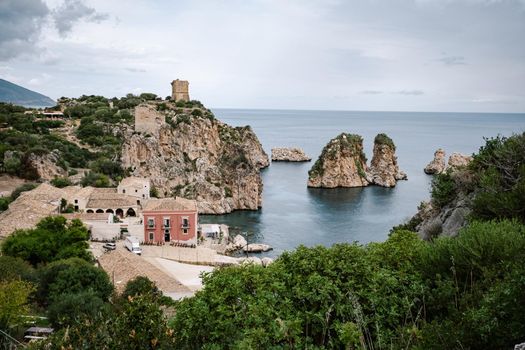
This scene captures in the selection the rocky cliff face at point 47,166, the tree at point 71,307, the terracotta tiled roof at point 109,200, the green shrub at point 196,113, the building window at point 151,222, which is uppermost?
the green shrub at point 196,113

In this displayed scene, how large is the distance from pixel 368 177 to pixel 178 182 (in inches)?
1300

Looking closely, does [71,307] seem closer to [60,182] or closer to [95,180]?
[60,182]

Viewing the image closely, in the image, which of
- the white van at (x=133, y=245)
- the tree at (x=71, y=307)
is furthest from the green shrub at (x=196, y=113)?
the tree at (x=71, y=307)

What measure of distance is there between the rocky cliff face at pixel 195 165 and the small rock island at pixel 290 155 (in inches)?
1323

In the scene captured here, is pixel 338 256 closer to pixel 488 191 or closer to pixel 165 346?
pixel 165 346

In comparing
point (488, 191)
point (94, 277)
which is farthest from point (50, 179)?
point (488, 191)

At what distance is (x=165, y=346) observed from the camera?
6.61 m

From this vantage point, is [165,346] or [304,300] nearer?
[165,346]

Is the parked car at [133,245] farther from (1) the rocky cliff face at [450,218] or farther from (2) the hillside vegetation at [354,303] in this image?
(2) the hillside vegetation at [354,303]

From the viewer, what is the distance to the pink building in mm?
34188

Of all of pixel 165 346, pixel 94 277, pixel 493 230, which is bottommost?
pixel 94 277

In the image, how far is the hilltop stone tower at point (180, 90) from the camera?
85.2 m

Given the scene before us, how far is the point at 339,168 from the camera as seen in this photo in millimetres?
70188

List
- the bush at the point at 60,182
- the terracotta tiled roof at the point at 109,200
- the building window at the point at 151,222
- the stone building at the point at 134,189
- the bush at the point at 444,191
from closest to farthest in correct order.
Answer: the bush at the point at 444,191 < the building window at the point at 151,222 < the terracotta tiled roof at the point at 109,200 < the stone building at the point at 134,189 < the bush at the point at 60,182
